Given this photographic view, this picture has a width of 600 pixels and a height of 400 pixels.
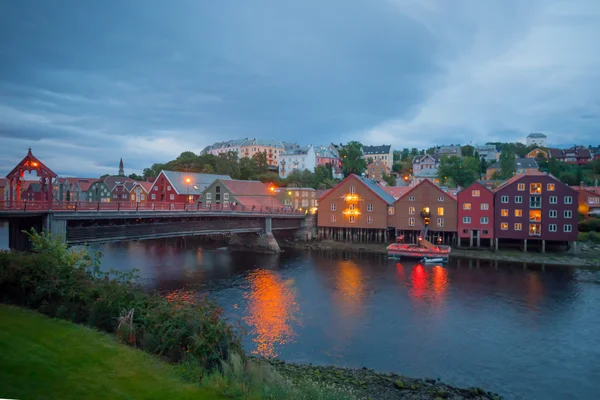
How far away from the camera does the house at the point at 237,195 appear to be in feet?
223

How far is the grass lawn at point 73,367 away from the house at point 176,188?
60.5 meters

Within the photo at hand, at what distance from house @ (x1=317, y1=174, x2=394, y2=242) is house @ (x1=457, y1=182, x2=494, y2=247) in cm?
990

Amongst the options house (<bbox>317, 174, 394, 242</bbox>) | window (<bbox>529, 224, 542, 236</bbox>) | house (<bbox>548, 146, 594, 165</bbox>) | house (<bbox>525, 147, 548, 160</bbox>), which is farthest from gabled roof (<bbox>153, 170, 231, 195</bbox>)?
house (<bbox>525, 147, 548, 160</bbox>)

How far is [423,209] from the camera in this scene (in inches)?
2292

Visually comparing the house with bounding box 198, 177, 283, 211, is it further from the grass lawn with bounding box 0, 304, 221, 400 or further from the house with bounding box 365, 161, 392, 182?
the grass lawn with bounding box 0, 304, 221, 400

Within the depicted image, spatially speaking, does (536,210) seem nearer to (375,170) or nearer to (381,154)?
(375,170)

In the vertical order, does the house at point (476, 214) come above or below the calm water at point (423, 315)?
above

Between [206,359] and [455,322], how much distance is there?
19672 mm

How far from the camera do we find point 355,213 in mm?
63500

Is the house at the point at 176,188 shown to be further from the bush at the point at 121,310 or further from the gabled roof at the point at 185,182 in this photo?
the bush at the point at 121,310

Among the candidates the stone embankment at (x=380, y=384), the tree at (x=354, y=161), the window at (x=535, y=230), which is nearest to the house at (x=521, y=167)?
the tree at (x=354, y=161)

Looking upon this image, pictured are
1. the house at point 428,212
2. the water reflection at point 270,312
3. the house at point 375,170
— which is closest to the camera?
the water reflection at point 270,312

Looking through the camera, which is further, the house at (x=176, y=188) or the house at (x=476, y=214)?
the house at (x=176, y=188)

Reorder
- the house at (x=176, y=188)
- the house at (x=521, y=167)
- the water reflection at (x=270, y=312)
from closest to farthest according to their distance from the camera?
1. the water reflection at (x=270, y=312)
2. the house at (x=176, y=188)
3. the house at (x=521, y=167)
